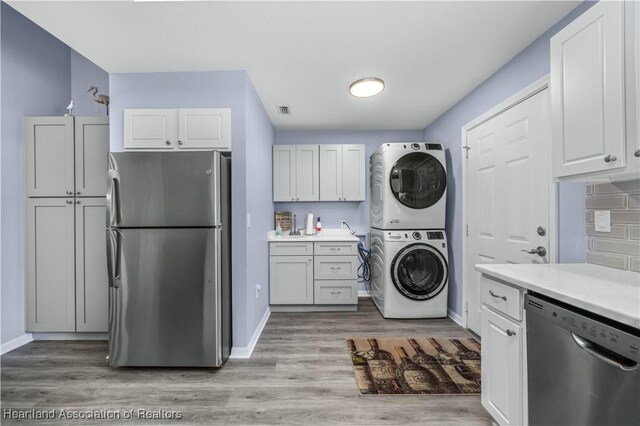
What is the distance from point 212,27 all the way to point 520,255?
2.75m

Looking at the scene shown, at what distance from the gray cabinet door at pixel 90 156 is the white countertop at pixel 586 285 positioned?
3.29m

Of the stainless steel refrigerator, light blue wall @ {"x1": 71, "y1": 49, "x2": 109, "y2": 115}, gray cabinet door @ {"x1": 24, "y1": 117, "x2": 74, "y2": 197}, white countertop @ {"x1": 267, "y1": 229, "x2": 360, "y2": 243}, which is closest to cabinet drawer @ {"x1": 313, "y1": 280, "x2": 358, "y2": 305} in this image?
white countertop @ {"x1": 267, "y1": 229, "x2": 360, "y2": 243}

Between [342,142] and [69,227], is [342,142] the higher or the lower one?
the higher one

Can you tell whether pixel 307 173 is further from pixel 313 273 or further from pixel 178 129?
pixel 178 129

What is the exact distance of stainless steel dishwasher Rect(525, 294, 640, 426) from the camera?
0.87 m

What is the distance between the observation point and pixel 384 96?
2904 mm

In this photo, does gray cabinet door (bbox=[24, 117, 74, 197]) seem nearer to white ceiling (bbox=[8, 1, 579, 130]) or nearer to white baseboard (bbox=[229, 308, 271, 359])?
white ceiling (bbox=[8, 1, 579, 130])

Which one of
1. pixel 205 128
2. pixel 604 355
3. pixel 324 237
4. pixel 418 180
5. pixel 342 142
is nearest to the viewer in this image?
pixel 604 355

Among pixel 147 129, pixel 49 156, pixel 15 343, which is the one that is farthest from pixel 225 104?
pixel 15 343

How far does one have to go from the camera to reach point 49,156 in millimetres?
2625

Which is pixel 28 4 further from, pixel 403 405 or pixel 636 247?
pixel 636 247

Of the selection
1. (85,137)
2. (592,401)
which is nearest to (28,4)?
(85,137)

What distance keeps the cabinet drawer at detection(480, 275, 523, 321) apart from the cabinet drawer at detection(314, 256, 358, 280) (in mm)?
1942

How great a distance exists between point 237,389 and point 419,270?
223 cm
